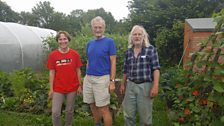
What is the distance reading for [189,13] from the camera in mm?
15812

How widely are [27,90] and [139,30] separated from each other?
3.57 meters

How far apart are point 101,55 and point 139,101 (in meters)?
0.76

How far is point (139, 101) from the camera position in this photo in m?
3.76

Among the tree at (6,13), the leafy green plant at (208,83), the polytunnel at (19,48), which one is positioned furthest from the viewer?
the tree at (6,13)

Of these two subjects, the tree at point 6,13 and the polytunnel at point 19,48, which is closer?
the polytunnel at point 19,48

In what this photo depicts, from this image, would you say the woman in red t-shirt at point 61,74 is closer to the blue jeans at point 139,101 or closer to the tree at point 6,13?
the blue jeans at point 139,101

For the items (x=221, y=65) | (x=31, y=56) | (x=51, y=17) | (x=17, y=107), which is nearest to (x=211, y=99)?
(x=221, y=65)

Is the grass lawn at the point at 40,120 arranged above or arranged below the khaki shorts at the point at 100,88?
below

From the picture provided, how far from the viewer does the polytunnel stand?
10.4 metres

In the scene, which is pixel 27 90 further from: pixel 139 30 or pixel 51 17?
pixel 51 17

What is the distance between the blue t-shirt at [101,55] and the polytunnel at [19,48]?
687 cm

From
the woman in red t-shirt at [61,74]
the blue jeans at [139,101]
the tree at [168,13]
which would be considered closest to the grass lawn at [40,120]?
the woman in red t-shirt at [61,74]

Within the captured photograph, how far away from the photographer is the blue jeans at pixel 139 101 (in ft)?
12.3

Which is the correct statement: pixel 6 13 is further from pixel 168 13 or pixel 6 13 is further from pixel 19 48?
pixel 19 48
